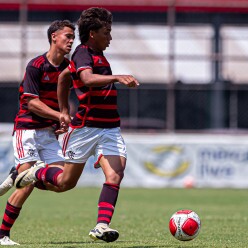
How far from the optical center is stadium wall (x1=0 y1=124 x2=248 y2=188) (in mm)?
19219

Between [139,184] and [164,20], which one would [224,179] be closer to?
[139,184]

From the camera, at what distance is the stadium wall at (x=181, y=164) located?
63.1ft

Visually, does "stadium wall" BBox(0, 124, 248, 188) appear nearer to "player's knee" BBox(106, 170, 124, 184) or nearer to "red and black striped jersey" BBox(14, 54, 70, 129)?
"red and black striped jersey" BBox(14, 54, 70, 129)

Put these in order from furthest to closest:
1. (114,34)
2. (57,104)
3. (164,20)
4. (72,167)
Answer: (164,20) → (114,34) → (57,104) → (72,167)

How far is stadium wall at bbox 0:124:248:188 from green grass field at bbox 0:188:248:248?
571 millimetres

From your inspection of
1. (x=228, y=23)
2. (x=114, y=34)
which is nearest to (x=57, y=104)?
(x=114, y=34)

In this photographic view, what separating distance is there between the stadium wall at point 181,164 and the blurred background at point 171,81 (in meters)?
Result: 0.02

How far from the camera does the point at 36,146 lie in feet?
28.7

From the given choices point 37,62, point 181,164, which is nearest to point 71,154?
point 37,62

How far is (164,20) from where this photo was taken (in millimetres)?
26359

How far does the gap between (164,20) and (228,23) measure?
6.79 ft

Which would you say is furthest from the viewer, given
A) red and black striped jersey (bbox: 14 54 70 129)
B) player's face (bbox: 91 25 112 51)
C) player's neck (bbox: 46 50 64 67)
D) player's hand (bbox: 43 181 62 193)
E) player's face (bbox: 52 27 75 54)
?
player's neck (bbox: 46 50 64 67)

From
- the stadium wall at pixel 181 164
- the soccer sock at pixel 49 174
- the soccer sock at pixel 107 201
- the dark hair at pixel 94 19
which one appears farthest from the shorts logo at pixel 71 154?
the stadium wall at pixel 181 164


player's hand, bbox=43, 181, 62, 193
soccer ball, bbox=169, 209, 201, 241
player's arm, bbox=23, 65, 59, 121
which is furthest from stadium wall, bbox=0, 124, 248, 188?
soccer ball, bbox=169, 209, 201, 241
